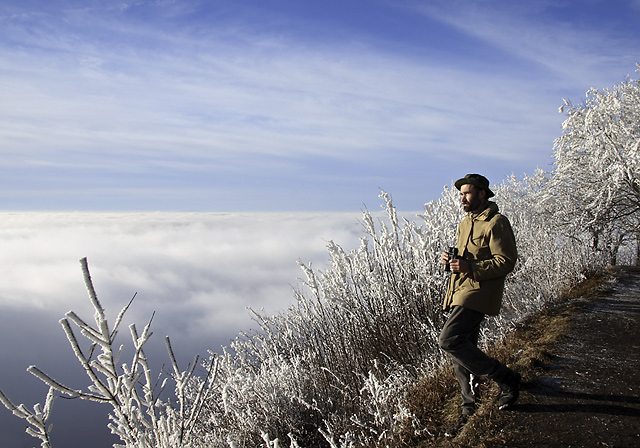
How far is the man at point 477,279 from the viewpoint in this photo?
3.57 m

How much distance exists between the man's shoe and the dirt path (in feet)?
0.62

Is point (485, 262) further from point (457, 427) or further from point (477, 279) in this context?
point (457, 427)

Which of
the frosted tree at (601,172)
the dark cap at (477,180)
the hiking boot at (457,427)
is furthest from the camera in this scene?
the frosted tree at (601,172)

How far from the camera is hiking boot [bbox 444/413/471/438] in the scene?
155 inches

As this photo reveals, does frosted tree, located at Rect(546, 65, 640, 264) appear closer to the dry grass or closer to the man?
the dry grass

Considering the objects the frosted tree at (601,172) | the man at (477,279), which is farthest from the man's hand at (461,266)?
the frosted tree at (601,172)

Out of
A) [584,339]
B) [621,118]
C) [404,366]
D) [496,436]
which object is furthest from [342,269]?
[621,118]

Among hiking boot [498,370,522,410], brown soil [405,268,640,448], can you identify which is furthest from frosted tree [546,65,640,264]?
hiking boot [498,370,522,410]

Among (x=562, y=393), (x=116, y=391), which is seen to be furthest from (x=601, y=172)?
(x=116, y=391)

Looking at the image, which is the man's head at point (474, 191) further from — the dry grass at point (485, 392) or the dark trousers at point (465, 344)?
the dry grass at point (485, 392)

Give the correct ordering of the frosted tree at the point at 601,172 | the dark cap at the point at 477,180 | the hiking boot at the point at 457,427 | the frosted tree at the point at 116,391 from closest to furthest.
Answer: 1. the frosted tree at the point at 116,391
2. the dark cap at the point at 477,180
3. the hiking boot at the point at 457,427
4. the frosted tree at the point at 601,172

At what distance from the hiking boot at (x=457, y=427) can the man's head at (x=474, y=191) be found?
1673 mm

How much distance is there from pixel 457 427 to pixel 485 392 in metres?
0.57

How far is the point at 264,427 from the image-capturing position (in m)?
5.69
